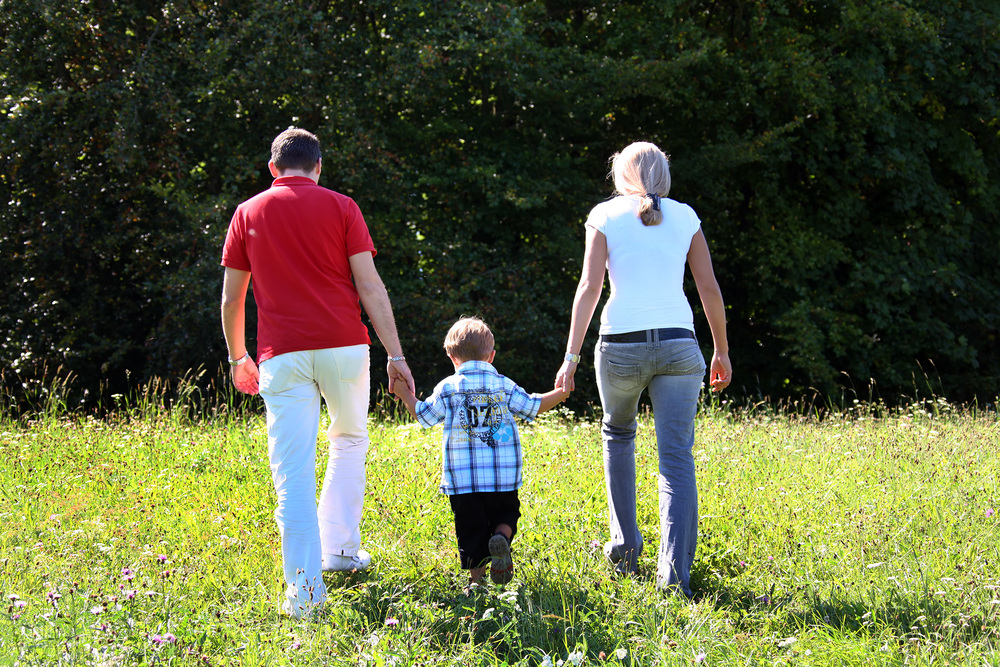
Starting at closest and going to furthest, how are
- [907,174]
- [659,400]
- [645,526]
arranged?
[659,400] → [645,526] → [907,174]

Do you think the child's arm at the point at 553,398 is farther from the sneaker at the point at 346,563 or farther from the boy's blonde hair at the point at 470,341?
the sneaker at the point at 346,563

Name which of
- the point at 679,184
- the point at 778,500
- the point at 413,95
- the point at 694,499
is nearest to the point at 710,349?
the point at 679,184

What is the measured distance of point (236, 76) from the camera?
995 cm

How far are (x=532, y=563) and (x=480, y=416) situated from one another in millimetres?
780

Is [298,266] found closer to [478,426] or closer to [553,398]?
[478,426]

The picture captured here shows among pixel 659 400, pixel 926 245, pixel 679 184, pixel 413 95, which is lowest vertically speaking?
pixel 659 400

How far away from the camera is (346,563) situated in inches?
153

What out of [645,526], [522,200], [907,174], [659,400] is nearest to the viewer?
[659,400]

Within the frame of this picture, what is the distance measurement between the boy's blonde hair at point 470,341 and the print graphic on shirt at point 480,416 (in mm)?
169

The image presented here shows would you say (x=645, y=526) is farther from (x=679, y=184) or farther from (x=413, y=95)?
(x=679, y=184)

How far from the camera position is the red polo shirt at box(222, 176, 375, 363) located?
11.5 feet

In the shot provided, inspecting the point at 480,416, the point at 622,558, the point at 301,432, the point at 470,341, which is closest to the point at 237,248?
the point at 301,432

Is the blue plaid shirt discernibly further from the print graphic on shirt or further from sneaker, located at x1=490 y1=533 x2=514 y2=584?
sneaker, located at x1=490 y1=533 x2=514 y2=584

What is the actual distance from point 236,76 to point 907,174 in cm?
951
